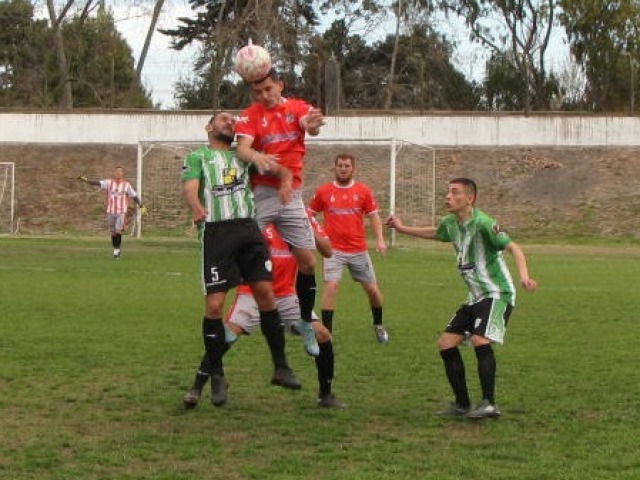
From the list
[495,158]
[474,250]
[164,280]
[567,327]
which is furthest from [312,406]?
[495,158]

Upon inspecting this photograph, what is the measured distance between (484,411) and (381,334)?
14.8ft

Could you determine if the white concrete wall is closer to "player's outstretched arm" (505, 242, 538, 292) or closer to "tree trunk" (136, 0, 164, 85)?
"tree trunk" (136, 0, 164, 85)

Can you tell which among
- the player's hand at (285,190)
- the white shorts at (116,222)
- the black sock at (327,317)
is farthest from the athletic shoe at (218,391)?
the white shorts at (116,222)

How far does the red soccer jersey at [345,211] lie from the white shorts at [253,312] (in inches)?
165

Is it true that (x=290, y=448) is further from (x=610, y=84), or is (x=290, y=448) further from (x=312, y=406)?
(x=610, y=84)

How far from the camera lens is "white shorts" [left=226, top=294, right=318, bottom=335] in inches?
345

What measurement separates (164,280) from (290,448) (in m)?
13.2

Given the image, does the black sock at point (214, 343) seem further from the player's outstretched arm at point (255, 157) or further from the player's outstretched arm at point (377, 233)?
the player's outstretched arm at point (377, 233)

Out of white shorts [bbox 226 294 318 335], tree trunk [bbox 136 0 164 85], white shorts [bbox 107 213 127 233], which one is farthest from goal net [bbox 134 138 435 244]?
white shorts [bbox 226 294 318 335]

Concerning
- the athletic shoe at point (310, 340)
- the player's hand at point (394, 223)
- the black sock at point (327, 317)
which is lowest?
the black sock at point (327, 317)

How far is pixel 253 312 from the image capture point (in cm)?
880

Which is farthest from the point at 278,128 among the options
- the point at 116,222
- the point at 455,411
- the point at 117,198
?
the point at 117,198

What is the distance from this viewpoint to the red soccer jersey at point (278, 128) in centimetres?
823

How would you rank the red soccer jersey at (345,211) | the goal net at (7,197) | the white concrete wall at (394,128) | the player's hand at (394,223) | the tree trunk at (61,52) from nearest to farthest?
the player's hand at (394,223)
the red soccer jersey at (345,211)
the goal net at (7,197)
the white concrete wall at (394,128)
the tree trunk at (61,52)
